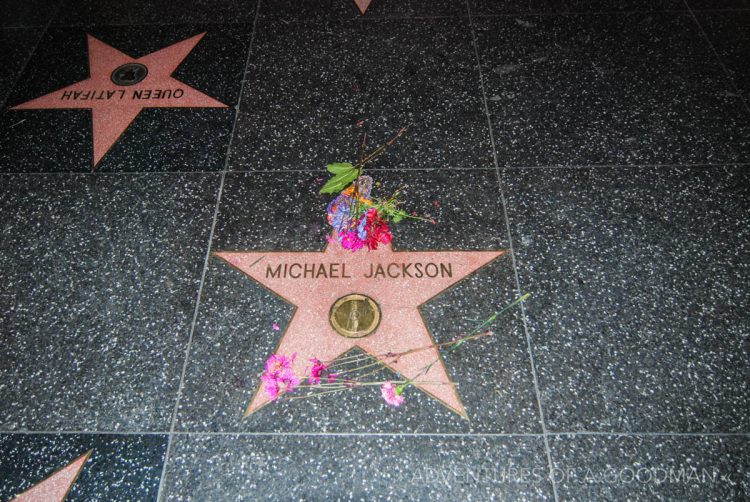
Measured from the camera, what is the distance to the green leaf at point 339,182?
1.45 m

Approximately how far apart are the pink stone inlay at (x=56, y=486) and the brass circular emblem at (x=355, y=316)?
0.64 m

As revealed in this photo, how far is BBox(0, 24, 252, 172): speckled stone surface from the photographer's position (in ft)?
5.18

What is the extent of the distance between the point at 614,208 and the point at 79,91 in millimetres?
1838

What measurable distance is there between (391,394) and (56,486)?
0.76 m

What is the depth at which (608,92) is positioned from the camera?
5.57 ft

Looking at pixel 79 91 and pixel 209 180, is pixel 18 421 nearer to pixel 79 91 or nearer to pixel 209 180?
pixel 209 180

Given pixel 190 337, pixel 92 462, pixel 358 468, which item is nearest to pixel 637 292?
pixel 358 468

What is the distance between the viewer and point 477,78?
174cm

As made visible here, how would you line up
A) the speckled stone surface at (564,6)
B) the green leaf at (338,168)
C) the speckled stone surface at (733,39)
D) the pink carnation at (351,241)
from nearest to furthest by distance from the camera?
the pink carnation at (351,241)
the green leaf at (338,168)
the speckled stone surface at (733,39)
the speckled stone surface at (564,6)

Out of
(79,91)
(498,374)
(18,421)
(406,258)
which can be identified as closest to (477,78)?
(406,258)

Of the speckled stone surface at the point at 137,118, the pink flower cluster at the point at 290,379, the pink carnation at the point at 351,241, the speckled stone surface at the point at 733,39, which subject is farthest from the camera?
the speckled stone surface at the point at 733,39

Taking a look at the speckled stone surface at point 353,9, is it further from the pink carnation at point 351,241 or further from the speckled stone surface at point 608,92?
the pink carnation at point 351,241

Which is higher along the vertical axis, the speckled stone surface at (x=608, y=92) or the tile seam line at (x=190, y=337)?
the speckled stone surface at (x=608, y=92)

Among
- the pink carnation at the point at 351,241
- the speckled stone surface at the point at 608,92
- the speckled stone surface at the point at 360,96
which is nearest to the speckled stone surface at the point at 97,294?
the speckled stone surface at the point at 360,96
